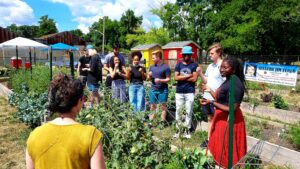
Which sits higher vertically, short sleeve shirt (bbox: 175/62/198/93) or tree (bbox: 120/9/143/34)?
tree (bbox: 120/9/143/34)

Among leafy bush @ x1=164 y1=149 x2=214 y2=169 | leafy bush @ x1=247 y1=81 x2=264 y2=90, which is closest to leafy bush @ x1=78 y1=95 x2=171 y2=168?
leafy bush @ x1=164 y1=149 x2=214 y2=169

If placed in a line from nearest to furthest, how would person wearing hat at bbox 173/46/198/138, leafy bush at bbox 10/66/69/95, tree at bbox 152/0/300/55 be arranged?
1. person wearing hat at bbox 173/46/198/138
2. leafy bush at bbox 10/66/69/95
3. tree at bbox 152/0/300/55

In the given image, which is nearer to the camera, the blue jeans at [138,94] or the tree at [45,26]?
the blue jeans at [138,94]

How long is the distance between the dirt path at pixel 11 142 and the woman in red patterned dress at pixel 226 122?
10.0 feet

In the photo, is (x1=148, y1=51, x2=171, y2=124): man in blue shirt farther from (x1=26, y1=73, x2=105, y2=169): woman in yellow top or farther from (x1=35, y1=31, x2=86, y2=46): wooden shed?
(x1=35, y1=31, x2=86, y2=46): wooden shed

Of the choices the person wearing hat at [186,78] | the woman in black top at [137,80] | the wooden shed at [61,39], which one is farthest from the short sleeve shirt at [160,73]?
the wooden shed at [61,39]

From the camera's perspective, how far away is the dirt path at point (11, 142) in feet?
16.7

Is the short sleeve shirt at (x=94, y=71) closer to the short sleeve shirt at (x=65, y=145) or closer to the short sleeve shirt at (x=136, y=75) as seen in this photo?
the short sleeve shirt at (x=136, y=75)

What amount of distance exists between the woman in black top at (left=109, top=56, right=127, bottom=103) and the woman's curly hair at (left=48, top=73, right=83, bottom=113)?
4432mm

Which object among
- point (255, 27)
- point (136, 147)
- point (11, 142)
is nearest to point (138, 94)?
point (136, 147)

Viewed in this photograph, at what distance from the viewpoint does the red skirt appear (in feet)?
12.2

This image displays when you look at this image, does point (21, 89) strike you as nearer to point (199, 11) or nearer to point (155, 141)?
point (155, 141)

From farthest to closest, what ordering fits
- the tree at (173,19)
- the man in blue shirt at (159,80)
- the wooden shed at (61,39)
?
the wooden shed at (61,39)
the tree at (173,19)
the man in blue shirt at (159,80)

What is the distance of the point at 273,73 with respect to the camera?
12.2 m
